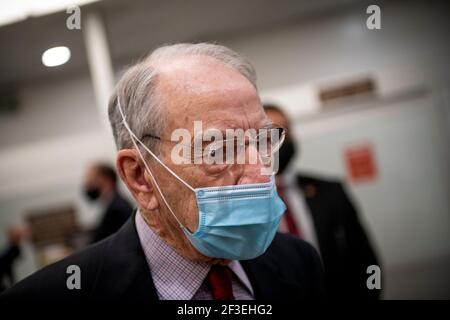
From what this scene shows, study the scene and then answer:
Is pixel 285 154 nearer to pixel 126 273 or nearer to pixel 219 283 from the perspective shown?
pixel 219 283

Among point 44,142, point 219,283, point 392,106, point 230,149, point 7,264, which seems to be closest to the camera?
point 230,149

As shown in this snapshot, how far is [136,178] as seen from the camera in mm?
940

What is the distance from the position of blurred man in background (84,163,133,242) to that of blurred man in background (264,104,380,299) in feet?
1.60

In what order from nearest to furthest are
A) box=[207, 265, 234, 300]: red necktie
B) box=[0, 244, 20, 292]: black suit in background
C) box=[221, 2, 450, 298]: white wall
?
box=[207, 265, 234, 300]: red necktie < box=[0, 244, 20, 292]: black suit in background < box=[221, 2, 450, 298]: white wall

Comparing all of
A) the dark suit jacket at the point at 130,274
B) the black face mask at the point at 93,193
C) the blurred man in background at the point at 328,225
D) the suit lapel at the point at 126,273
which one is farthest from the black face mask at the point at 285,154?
the black face mask at the point at 93,193

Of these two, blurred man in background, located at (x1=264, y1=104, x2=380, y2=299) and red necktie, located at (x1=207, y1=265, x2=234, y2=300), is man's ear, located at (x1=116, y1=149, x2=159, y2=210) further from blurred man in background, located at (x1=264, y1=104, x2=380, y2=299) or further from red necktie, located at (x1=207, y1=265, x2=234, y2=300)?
blurred man in background, located at (x1=264, y1=104, x2=380, y2=299)

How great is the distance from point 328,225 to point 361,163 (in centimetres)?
197

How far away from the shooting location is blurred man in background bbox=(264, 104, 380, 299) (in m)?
1.25

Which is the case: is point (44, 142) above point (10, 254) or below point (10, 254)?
above

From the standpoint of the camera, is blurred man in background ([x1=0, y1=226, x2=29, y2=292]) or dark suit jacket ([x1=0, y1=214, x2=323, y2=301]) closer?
dark suit jacket ([x1=0, y1=214, x2=323, y2=301])

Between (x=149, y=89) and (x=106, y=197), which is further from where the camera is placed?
(x=106, y=197)

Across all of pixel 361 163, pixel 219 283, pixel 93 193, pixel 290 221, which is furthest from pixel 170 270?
pixel 361 163

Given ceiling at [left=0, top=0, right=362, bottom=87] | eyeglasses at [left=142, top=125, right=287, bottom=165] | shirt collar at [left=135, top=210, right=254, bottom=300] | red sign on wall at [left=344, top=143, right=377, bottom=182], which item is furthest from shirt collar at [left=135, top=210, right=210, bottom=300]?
red sign on wall at [left=344, top=143, right=377, bottom=182]

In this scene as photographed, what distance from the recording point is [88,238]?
1344mm
